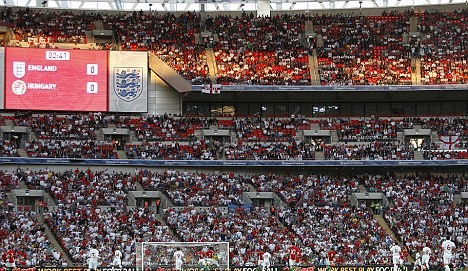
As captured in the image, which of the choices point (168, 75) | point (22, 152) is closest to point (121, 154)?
point (22, 152)

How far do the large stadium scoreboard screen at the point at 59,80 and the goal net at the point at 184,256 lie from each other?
20250mm

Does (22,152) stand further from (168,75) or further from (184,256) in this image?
(184,256)

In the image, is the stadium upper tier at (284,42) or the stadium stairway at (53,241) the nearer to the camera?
the stadium stairway at (53,241)

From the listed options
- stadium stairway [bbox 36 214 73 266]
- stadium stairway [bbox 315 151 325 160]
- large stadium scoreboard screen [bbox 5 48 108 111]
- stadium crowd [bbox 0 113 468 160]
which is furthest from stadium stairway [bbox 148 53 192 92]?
stadium stairway [bbox 36 214 73 266]

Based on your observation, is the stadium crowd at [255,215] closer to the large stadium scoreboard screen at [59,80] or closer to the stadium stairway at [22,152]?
the stadium stairway at [22,152]

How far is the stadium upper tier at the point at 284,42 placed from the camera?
65688mm

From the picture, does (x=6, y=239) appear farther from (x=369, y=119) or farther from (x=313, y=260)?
(x=369, y=119)

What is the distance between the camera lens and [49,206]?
5506 cm

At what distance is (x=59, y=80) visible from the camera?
63938 millimetres

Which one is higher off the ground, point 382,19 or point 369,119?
point 382,19

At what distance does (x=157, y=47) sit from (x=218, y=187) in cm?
1417

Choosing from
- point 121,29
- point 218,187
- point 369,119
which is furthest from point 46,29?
point 369,119

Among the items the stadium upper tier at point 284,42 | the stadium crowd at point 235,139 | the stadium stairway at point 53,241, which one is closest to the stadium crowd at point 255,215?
the stadium stairway at point 53,241

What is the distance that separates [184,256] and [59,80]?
79.1ft
